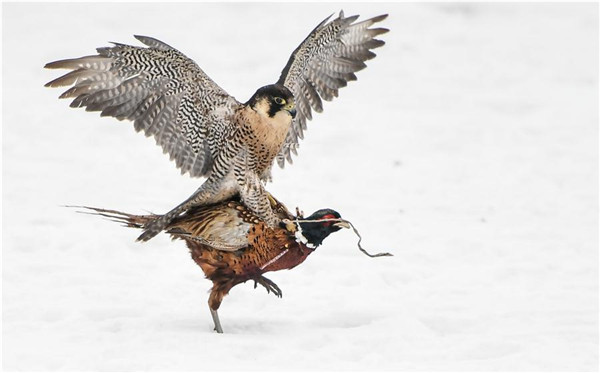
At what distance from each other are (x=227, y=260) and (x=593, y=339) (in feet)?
7.07

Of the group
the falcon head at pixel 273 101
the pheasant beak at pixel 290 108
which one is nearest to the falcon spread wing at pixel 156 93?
the falcon head at pixel 273 101

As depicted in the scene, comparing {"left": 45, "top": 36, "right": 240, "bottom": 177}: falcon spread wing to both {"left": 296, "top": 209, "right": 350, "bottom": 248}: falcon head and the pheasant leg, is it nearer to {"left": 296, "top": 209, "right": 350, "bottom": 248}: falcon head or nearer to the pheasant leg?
{"left": 296, "top": 209, "right": 350, "bottom": 248}: falcon head

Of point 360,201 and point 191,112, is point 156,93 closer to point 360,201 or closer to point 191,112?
point 191,112

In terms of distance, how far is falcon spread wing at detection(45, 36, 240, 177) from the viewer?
5473 mm

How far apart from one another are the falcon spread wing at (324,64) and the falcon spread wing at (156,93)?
664 mm

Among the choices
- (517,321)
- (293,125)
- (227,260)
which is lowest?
(517,321)

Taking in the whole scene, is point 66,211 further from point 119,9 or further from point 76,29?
point 119,9

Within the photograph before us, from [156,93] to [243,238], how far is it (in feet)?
3.10

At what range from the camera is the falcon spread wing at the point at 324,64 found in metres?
6.16

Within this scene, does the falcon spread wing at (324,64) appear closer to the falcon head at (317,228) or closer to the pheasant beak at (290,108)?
the pheasant beak at (290,108)

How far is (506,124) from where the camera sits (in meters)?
10.5

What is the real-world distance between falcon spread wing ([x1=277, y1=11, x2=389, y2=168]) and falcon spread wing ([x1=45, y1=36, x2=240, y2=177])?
664 millimetres

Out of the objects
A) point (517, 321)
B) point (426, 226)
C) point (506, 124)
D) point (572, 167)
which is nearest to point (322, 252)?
point (426, 226)

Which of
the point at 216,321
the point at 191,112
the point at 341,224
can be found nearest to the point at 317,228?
the point at 341,224
